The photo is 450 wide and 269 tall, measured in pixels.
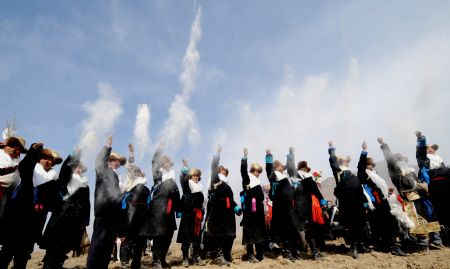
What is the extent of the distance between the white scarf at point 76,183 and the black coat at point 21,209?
66.3 inches

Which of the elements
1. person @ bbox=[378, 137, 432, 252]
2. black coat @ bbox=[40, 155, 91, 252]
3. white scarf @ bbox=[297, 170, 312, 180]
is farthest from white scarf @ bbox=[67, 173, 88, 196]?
person @ bbox=[378, 137, 432, 252]

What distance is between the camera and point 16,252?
5434mm

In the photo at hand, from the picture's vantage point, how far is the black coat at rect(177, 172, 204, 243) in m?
8.21

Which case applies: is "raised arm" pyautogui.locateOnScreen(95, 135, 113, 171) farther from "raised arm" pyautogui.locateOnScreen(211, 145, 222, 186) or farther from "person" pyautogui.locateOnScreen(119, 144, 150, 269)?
"raised arm" pyautogui.locateOnScreen(211, 145, 222, 186)

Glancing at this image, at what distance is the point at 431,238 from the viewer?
9156 mm

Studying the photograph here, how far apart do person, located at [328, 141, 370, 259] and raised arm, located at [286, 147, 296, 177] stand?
3.86 ft

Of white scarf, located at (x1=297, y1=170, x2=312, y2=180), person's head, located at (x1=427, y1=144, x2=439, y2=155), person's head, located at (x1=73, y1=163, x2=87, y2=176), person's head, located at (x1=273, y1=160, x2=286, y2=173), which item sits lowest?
person's head, located at (x1=73, y1=163, x2=87, y2=176)

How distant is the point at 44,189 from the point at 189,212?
362cm

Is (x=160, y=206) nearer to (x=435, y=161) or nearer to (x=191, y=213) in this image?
(x=191, y=213)

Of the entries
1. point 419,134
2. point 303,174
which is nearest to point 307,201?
point 303,174

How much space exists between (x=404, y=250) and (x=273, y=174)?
4.43m

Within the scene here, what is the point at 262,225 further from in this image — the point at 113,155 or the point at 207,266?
the point at 113,155

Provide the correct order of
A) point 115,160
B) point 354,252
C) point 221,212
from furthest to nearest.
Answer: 1. point 221,212
2. point 354,252
3. point 115,160

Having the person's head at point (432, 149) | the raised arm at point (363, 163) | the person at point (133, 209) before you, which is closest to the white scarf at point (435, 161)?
the person's head at point (432, 149)
